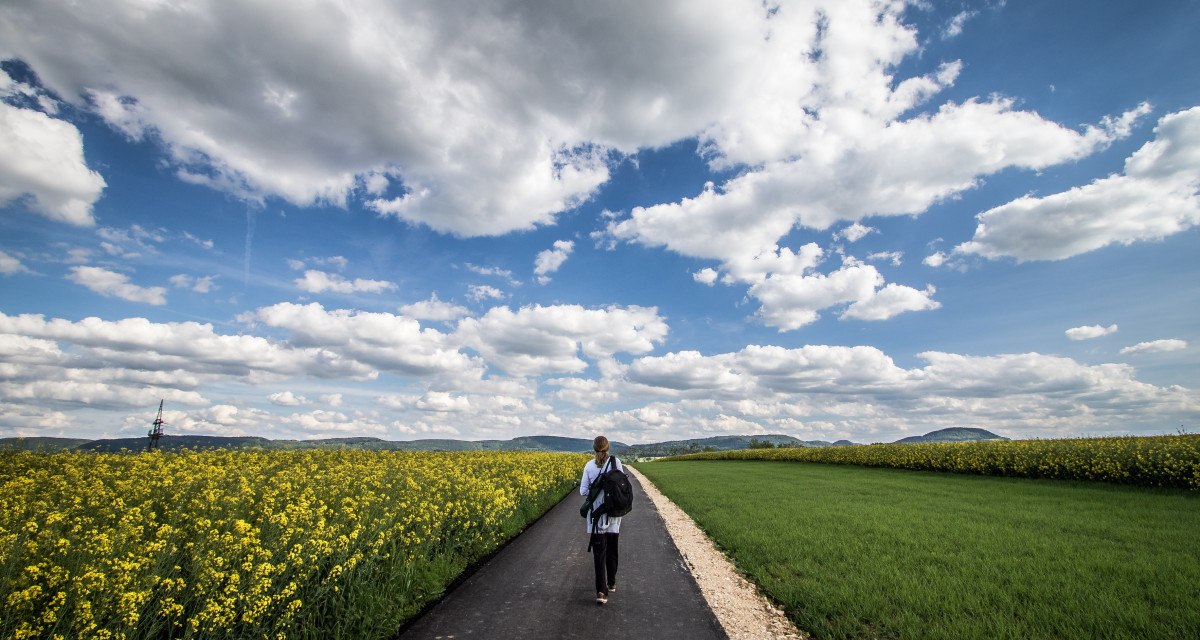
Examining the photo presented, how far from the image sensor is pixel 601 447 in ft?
28.3

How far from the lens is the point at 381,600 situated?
22.5ft

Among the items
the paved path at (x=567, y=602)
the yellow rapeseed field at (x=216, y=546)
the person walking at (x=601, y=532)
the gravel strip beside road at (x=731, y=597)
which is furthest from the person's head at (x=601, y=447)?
the yellow rapeseed field at (x=216, y=546)

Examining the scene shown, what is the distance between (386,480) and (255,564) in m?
5.51

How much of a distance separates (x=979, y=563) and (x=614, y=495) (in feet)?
25.3

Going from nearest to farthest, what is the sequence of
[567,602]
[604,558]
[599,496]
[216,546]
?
[216,546], [567,602], [604,558], [599,496]

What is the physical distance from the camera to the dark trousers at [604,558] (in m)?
7.98

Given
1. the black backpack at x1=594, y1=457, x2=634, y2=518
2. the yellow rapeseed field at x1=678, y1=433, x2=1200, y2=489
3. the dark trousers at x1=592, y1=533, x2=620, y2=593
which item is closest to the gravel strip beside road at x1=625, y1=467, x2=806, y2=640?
the dark trousers at x1=592, y1=533, x2=620, y2=593

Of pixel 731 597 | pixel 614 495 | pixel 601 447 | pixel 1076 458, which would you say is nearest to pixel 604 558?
pixel 614 495

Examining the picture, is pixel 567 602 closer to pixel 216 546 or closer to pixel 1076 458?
pixel 216 546

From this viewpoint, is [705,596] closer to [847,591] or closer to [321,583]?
[847,591]

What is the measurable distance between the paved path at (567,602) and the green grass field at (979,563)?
1687mm

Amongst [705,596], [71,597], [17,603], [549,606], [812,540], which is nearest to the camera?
[17,603]

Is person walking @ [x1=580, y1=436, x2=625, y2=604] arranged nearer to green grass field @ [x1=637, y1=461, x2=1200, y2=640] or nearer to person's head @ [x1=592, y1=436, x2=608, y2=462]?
person's head @ [x1=592, y1=436, x2=608, y2=462]

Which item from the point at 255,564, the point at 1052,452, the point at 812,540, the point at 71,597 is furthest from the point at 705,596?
the point at 1052,452
